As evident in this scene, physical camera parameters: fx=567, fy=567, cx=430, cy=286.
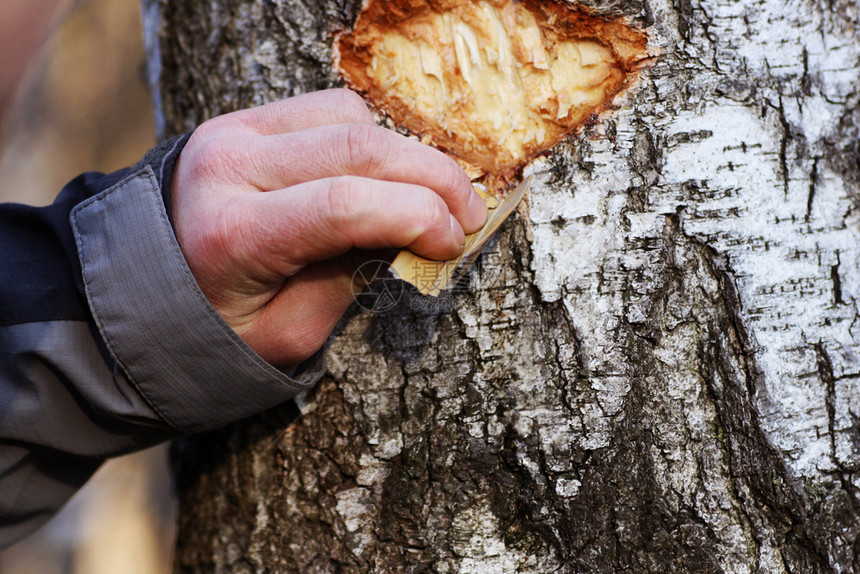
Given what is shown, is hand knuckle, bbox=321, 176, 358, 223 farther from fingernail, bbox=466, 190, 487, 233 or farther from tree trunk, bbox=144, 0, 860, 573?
tree trunk, bbox=144, 0, 860, 573

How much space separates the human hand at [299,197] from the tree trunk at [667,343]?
0.93 ft

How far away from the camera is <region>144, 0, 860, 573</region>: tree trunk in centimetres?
111

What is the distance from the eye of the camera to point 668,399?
3.70ft

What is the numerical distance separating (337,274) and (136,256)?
1.15 feet

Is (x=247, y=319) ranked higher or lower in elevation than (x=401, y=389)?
higher

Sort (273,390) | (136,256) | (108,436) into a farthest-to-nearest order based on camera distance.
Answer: (108,436) → (273,390) → (136,256)

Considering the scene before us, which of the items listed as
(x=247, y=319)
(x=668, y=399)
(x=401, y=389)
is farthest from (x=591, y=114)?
(x=247, y=319)

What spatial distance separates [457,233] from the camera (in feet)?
3.17

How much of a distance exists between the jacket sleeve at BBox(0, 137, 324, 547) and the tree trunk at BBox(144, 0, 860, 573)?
36 cm

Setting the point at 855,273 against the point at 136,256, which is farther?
the point at 855,273

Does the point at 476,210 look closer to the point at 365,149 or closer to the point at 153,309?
the point at 365,149

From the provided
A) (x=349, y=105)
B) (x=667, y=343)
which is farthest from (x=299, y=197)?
(x=667, y=343)

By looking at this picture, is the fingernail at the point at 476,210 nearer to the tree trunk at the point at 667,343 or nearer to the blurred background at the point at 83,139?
the tree trunk at the point at 667,343

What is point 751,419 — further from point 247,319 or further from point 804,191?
point 247,319
